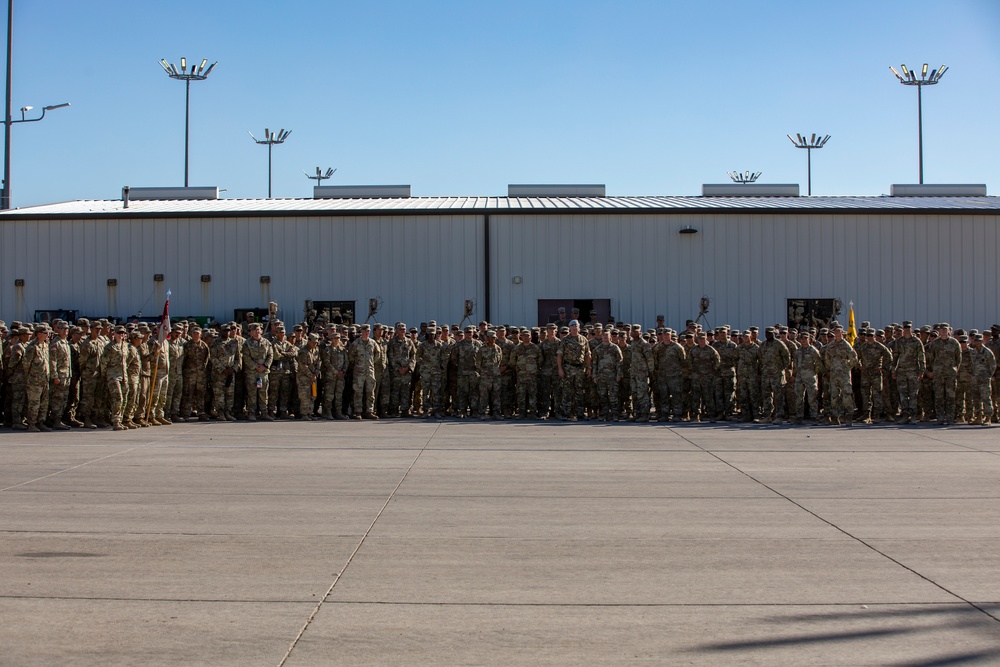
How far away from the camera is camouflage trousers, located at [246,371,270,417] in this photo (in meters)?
16.4

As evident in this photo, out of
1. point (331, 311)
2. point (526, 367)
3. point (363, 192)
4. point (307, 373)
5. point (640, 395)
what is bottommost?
point (640, 395)

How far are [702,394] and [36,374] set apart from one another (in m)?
11.5

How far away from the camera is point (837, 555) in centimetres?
692

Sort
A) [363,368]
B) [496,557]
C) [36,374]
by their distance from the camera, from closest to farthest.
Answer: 1. [496,557]
2. [36,374]
3. [363,368]

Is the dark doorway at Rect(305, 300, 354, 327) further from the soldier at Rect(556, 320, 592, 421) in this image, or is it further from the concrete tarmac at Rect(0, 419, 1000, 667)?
the concrete tarmac at Rect(0, 419, 1000, 667)

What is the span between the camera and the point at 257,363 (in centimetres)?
1636

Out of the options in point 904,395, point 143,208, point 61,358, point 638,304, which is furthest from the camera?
point 143,208

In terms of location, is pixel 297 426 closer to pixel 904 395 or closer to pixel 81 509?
pixel 81 509

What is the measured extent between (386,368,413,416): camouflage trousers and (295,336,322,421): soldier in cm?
143

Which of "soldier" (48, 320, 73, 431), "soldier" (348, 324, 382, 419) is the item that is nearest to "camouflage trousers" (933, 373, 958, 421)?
"soldier" (348, 324, 382, 419)

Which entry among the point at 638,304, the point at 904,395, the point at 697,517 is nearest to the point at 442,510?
the point at 697,517

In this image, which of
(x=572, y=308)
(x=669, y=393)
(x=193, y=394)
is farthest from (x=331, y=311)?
(x=669, y=393)

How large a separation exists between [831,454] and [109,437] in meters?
10.5

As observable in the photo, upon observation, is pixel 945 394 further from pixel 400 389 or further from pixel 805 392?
pixel 400 389
